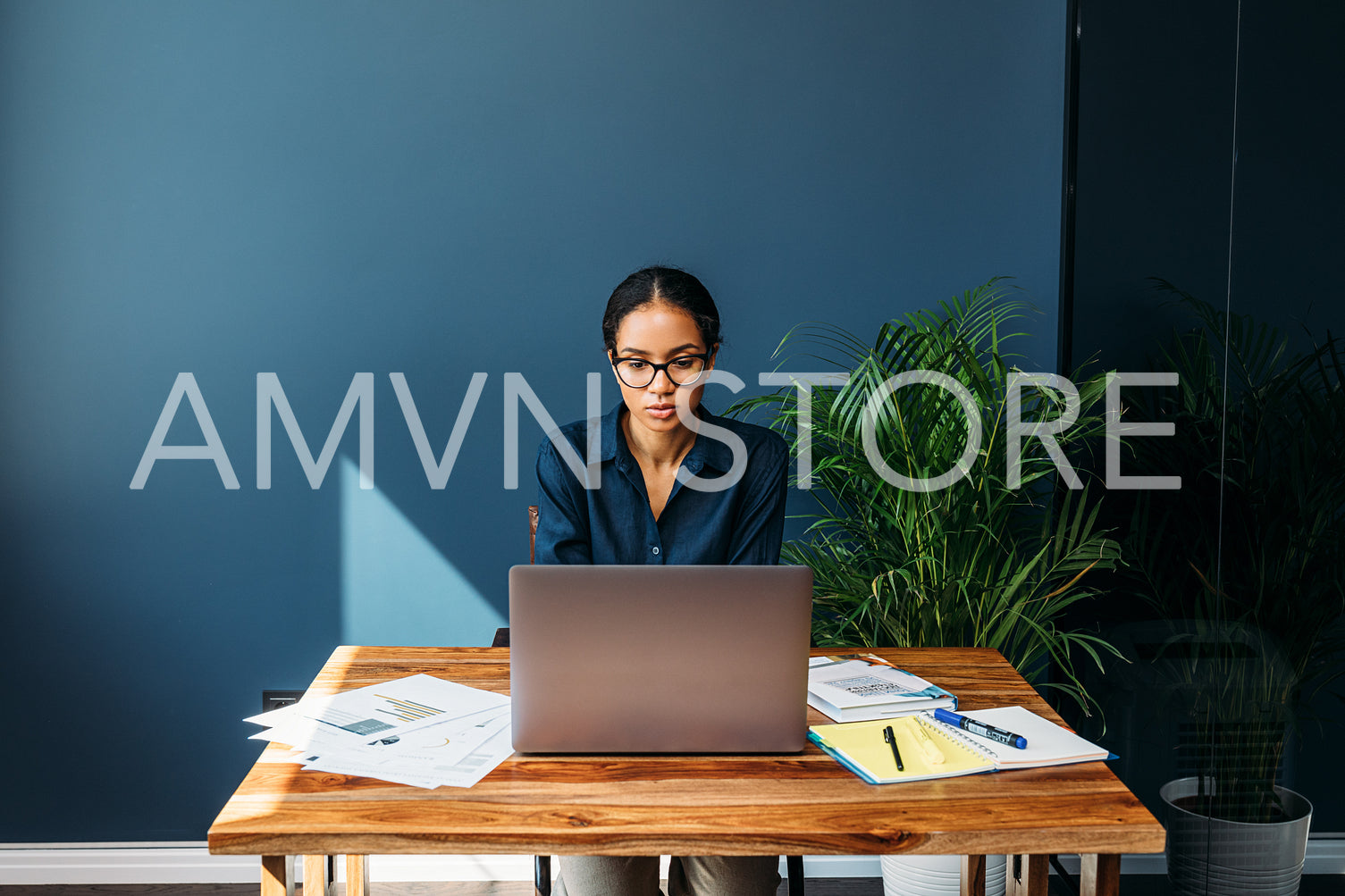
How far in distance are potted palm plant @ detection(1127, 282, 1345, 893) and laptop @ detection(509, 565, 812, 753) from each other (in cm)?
103

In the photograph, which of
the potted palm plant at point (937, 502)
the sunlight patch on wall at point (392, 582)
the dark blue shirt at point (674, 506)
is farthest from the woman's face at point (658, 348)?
the sunlight patch on wall at point (392, 582)

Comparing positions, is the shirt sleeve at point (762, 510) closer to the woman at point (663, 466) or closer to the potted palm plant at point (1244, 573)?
the woman at point (663, 466)

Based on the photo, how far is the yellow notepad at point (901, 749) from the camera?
1346mm

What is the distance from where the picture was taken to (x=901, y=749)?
1425 mm

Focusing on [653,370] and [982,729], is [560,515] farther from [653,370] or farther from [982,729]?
[982,729]

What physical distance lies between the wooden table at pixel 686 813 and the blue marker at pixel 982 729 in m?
0.06

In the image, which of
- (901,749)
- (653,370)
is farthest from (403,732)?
(653,370)

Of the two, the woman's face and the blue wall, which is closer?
the woman's face

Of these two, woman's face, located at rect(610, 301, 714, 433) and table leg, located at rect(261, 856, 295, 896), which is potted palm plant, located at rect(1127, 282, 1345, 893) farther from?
table leg, located at rect(261, 856, 295, 896)

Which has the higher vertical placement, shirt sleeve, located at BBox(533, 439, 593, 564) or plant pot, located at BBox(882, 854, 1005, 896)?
shirt sleeve, located at BBox(533, 439, 593, 564)

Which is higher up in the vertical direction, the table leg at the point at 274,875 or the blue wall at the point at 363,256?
the blue wall at the point at 363,256

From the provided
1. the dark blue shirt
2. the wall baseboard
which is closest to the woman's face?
the dark blue shirt

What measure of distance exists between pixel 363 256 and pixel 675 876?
72.1 inches

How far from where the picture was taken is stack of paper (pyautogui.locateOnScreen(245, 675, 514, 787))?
135cm
